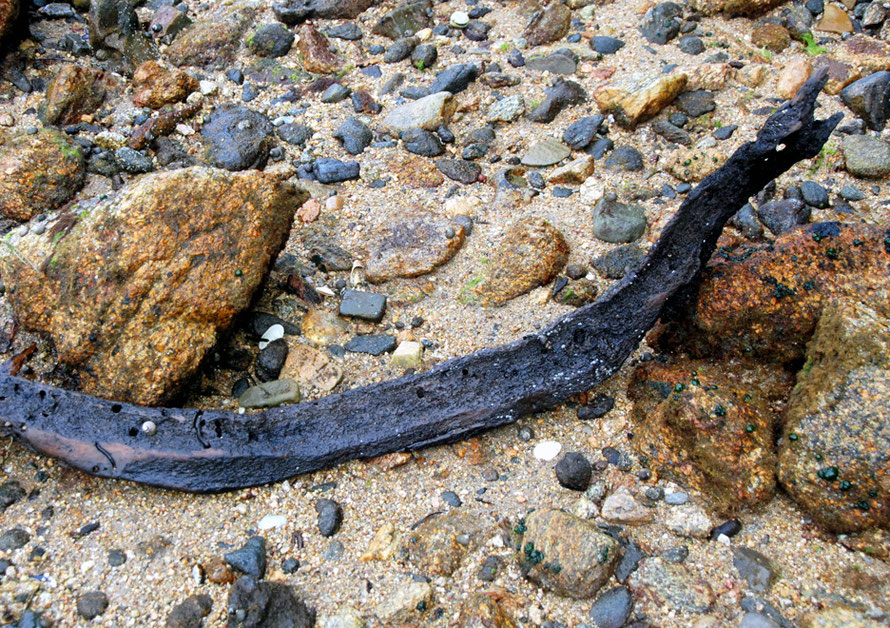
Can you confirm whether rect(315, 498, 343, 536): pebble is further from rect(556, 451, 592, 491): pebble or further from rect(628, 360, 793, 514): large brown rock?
rect(628, 360, 793, 514): large brown rock

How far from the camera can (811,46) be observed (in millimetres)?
5441

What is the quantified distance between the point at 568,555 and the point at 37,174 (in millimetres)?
4249

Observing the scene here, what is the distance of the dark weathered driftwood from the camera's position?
10.7 feet

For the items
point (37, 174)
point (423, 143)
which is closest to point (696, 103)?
point (423, 143)

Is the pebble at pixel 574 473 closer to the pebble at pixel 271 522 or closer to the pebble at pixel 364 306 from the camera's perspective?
the pebble at pixel 271 522

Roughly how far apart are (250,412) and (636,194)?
291 centimetres

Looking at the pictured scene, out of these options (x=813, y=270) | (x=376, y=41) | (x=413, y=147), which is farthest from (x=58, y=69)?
(x=813, y=270)

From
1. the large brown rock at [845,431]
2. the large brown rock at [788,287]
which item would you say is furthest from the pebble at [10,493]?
the large brown rock at [845,431]

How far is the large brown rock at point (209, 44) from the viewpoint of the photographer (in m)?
5.84

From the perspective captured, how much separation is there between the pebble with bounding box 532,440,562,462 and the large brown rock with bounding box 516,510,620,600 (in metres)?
0.43

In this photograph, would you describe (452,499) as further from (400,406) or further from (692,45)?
(692,45)

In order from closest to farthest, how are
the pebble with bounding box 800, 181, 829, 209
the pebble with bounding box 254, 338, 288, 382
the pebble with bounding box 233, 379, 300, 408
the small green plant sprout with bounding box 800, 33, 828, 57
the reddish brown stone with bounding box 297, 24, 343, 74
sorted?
the pebble with bounding box 233, 379, 300, 408 → the pebble with bounding box 254, 338, 288, 382 → the pebble with bounding box 800, 181, 829, 209 → the small green plant sprout with bounding box 800, 33, 828, 57 → the reddish brown stone with bounding box 297, 24, 343, 74

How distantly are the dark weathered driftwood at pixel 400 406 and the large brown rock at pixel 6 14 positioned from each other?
3553mm

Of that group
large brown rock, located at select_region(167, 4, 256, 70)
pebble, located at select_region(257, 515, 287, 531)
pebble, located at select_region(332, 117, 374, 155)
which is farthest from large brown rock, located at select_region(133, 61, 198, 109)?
pebble, located at select_region(257, 515, 287, 531)
